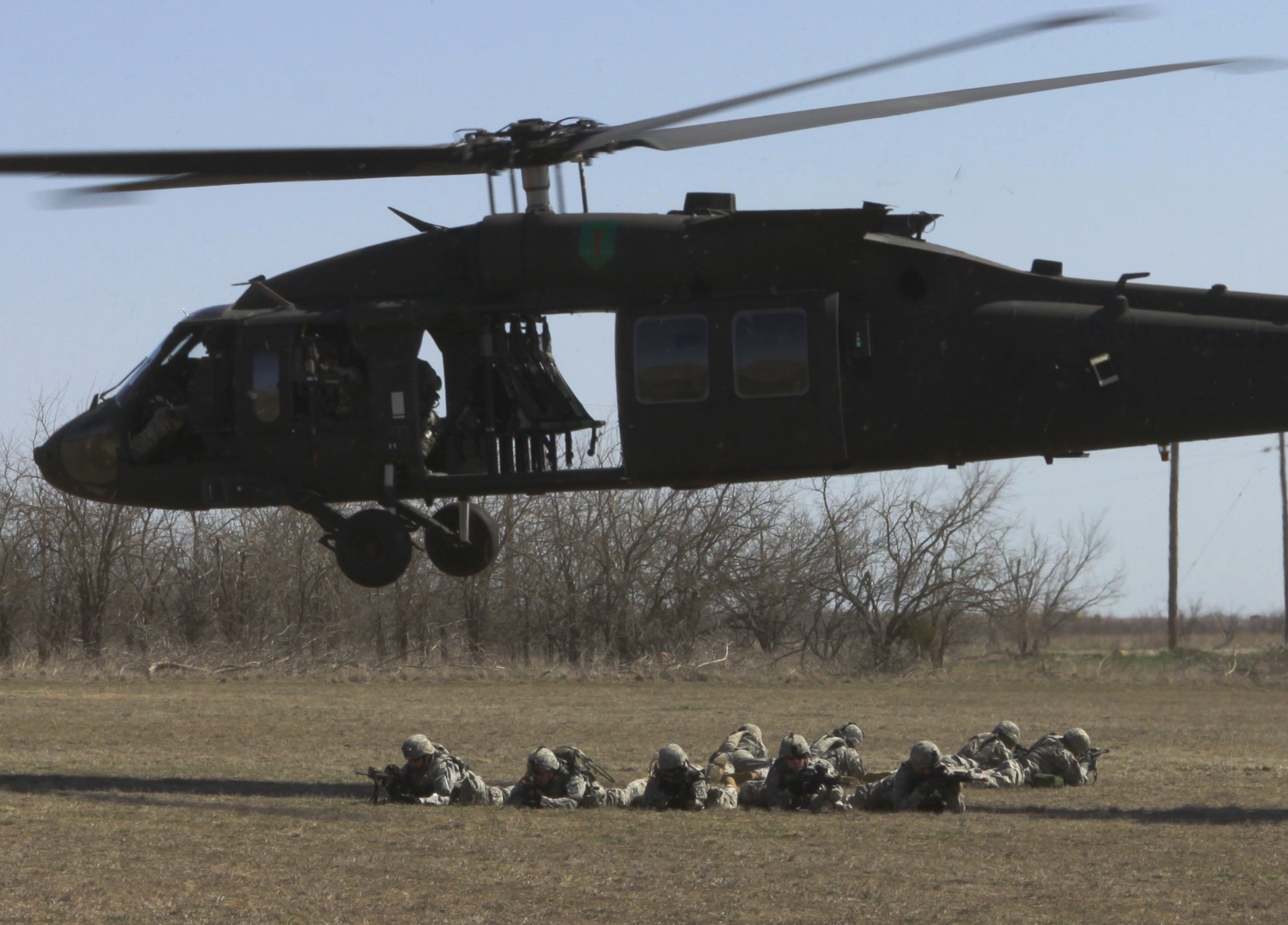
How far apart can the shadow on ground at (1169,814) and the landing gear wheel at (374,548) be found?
17.2 feet

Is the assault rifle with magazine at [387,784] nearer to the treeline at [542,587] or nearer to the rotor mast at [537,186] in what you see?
the rotor mast at [537,186]

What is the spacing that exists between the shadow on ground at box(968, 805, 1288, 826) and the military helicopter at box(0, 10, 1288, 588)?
3040mm

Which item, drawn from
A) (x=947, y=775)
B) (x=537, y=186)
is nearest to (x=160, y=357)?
(x=537, y=186)

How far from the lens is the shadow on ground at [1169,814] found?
40.6 feet

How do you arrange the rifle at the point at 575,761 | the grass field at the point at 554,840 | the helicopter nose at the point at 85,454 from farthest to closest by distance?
the helicopter nose at the point at 85,454 < the rifle at the point at 575,761 < the grass field at the point at 554,840

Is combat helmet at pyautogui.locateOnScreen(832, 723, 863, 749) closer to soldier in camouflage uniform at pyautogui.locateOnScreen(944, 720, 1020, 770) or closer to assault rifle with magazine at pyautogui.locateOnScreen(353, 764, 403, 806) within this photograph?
soldier in camouflage uniform at pyautogui.locateOnScreen(944, 720, 1020, 770)

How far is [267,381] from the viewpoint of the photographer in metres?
12.9

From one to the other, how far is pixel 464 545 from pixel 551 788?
2641mm

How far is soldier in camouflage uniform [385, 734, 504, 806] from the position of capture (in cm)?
1245

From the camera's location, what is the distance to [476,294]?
12797 mm

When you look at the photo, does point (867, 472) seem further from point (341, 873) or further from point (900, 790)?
point (341, 873)

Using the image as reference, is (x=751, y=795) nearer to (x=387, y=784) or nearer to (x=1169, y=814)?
(x=387, y=784)

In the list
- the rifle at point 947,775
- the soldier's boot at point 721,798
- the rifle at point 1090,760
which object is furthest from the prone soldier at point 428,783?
the rifle at point 1090,760

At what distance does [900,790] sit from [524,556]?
25.1m
